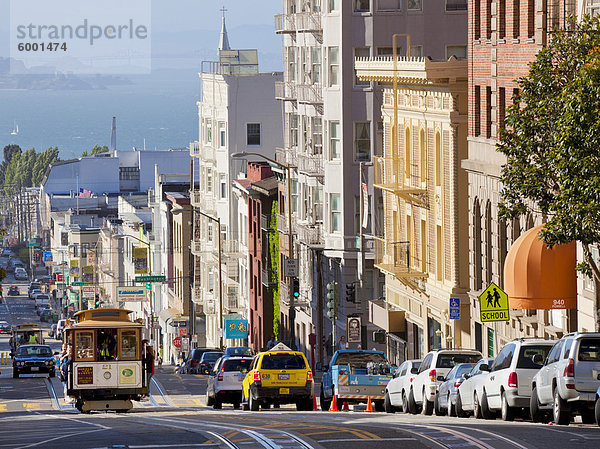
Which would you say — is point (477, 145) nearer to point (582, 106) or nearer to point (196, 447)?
point (582, 106)

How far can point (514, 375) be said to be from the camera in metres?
30.7

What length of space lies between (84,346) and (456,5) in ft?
109

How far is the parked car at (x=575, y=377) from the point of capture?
90.7 feet

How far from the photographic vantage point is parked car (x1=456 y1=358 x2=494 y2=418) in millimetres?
32688

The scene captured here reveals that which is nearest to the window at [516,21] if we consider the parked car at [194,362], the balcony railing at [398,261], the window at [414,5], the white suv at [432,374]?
the balcony railing at [398,261]

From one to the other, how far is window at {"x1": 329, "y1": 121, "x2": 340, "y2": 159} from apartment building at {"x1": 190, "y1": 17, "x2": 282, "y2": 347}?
1100 inches

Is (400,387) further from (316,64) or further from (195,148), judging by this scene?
(195,148)

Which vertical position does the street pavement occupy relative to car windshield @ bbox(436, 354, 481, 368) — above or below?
below

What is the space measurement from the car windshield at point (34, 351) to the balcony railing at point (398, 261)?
1764 cm

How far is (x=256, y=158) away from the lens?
105 m

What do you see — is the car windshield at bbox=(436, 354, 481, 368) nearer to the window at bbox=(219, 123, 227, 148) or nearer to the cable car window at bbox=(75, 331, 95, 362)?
the cable car window at bbox=(75, 331, 95, 362)

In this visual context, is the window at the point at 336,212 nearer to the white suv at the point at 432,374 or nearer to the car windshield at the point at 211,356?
the car windshield at the point at 211,356

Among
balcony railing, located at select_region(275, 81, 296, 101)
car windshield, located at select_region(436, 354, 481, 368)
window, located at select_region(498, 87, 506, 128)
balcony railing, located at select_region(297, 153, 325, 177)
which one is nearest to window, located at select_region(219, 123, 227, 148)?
balcony railing, located at select_region(275, 81, 296, 101)

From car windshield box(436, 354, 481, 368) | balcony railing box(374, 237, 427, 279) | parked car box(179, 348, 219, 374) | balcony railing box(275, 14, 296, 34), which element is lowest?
parked car box(179, 348, 219, 374)
